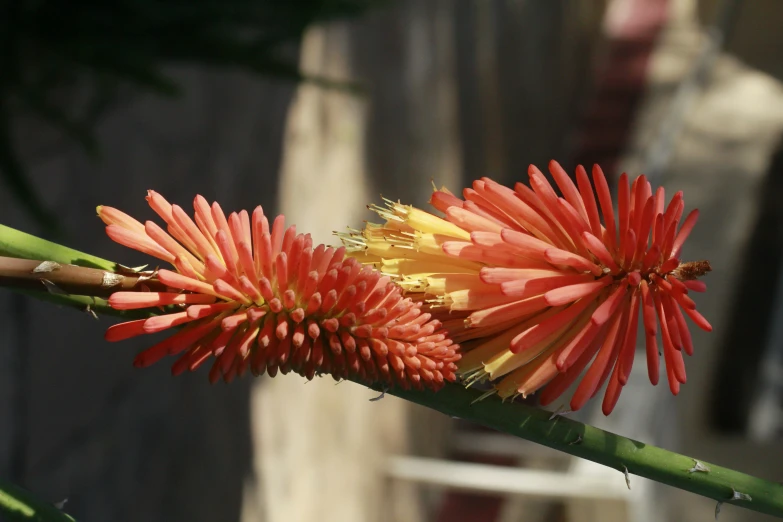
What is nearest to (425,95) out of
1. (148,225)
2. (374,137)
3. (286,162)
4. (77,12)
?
(374,137)

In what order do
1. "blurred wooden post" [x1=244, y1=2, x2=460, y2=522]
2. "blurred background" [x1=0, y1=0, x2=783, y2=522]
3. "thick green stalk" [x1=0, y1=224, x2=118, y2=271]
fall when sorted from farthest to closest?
"blurred wooden post" [x1=244, y1=2, x2=460, y2=522] < "blurred background" [x1=0, y1=0, x2=783, y2=522] < "thick green stalk" [x1=0, y1=224, x2=118, y2=271]

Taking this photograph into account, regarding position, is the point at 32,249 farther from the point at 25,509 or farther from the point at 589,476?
the point at 589,476

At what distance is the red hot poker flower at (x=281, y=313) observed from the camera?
1.21ft

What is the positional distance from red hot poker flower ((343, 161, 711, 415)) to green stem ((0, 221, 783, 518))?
2 cm

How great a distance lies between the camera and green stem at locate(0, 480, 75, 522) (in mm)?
382

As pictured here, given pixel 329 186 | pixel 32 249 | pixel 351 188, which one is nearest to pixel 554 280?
pixel 32 249

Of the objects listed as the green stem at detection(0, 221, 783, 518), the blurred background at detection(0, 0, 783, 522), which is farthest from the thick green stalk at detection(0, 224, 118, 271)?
the blurred background at detection(0, 0, 783, 522)

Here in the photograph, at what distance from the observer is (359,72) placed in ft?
7.13

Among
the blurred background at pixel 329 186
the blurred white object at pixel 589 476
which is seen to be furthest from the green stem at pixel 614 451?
the blurred white object at pixel 589 476

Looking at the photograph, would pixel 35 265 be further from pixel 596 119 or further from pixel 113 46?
pixel 596 119

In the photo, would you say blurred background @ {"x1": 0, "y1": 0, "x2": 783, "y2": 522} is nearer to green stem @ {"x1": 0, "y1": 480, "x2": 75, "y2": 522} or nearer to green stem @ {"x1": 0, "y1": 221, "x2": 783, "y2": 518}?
green stem @ {"x1": 0, "y1": 480, "x2": 75, "y2": 522}

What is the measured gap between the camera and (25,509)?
1.26ft

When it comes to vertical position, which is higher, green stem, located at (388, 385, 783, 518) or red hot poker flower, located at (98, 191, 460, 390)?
red hot poker flower, located at (98, 191, 460, 390)

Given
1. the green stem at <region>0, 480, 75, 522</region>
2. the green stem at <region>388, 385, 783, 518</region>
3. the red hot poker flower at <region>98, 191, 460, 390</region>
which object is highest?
the red hot poker flower at <region>98, 191, 460, 390</region>
